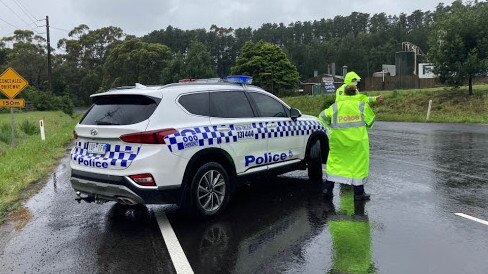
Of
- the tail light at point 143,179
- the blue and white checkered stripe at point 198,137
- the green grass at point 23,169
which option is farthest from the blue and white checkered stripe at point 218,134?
the green grass at point 23,169

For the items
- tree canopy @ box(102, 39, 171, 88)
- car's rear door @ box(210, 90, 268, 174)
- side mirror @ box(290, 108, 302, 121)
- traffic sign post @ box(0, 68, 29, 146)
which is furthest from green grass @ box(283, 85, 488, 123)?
tree canopy @ box(102, 39, 171, 88)

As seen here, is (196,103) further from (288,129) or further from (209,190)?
(288,129)

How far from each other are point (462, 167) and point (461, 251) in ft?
16.9

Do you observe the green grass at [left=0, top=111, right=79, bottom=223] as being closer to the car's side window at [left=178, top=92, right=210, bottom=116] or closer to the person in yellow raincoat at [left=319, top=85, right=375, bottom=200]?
the car's side window at [left=178, top=92, right=210, bottom=116]

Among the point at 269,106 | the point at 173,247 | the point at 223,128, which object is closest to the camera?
the point at 173,247

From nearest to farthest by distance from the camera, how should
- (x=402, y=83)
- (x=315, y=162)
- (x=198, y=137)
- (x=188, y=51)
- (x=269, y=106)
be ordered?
(x=198, y=137), (x=269, y=106), (x=315, y=162), (x=402, y=83), (x=188, y=51)

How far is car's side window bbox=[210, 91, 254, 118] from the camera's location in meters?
6.33

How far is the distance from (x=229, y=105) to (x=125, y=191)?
76.8 inches

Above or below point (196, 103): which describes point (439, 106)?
below

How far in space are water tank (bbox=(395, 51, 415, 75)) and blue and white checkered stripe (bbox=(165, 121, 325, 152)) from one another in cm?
5725

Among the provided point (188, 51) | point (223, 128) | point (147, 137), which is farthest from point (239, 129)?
point (188, 51)

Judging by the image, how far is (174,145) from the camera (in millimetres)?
5484

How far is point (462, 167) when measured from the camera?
30.5 feet

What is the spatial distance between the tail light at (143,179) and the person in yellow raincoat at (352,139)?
288cm
